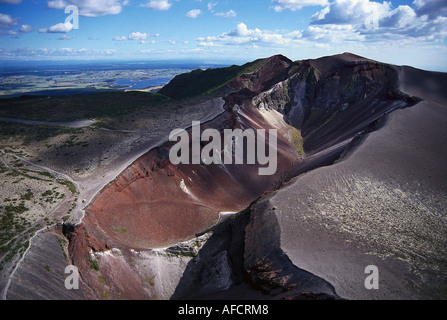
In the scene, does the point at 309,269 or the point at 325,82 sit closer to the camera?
the point at 309,269

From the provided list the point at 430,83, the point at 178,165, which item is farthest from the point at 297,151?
the point at 430,83

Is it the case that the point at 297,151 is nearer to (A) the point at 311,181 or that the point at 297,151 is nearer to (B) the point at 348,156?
(B) the point at 348,156

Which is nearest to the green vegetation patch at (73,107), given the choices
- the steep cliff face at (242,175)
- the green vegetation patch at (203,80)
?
the steep cliff face at (242,175)

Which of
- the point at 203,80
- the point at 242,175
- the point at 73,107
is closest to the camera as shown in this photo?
the point at 242,175

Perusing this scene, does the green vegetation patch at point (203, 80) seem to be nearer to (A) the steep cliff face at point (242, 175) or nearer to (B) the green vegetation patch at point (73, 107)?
(A) the steep cliff face at point (242, 175)

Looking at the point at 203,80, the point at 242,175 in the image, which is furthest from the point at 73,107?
the point at 203,80

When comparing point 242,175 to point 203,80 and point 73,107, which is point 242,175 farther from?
point 203,80

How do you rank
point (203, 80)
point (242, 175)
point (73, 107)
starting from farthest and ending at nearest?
1. point (203, 80)
2. point (73, 107)
3. point (242, 175)

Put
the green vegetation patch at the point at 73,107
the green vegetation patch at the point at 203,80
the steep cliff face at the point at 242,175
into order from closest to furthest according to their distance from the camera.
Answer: the steep cliff face at the point at 242,175 < the green vegetation patch at the point at 73,107 < the green vegetation patch at the point at 203,80
